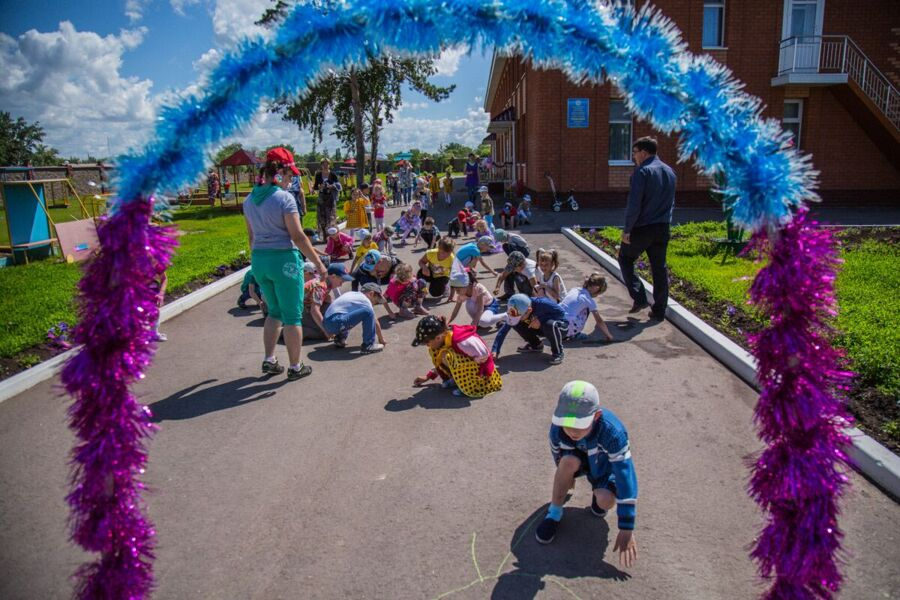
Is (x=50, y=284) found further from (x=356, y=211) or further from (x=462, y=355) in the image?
(x=462, y=355)

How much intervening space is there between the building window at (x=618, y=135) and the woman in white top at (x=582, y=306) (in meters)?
15.7

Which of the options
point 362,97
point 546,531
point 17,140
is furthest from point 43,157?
point 546,531

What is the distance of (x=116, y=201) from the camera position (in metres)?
2.17

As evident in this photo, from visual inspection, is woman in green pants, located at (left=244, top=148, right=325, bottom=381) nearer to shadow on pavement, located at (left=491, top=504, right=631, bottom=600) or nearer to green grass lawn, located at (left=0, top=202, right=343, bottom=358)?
green grass lawn, located at (left=0, top=202, right=343, bottom=358)

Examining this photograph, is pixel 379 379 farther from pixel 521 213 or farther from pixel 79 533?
pixel 521 213

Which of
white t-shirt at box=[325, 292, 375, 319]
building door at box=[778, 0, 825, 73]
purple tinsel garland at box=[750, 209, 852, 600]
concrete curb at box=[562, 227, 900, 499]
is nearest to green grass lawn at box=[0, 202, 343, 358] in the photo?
white t-shirt at box=[325, 292, 375, 319]

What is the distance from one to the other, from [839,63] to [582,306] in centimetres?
1923

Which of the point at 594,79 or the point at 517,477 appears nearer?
the point at 594,79

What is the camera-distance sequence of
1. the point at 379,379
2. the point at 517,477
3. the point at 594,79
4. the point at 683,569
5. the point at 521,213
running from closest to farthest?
the point at 594,79 → the point at 683,569 → the point at 517,477 → the point at 379,379 → the point at 521,213

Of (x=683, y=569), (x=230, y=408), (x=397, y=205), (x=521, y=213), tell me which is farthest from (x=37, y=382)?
(x=397, y=205)

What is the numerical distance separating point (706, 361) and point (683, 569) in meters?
3.54

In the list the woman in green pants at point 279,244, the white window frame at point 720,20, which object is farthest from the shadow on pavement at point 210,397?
the white window frame at point 720,20

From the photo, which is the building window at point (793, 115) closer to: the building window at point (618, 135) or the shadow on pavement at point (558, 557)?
the building window at point (618, 135)

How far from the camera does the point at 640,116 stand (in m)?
2.25
